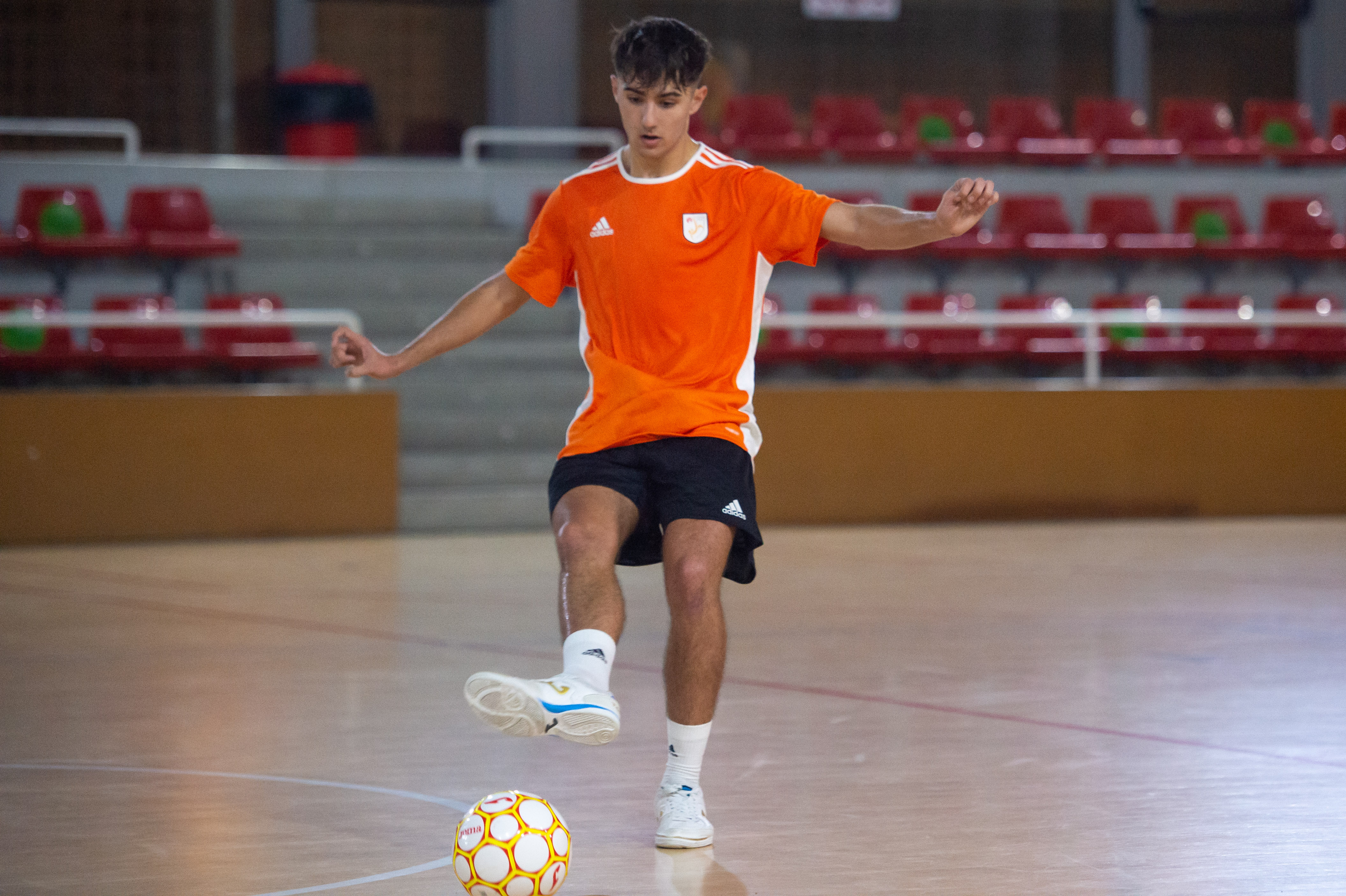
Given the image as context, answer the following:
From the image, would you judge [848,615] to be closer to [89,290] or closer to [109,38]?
[89,290]

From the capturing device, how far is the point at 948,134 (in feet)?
49.4

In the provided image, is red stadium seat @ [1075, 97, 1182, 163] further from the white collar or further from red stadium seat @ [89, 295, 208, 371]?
the white collar

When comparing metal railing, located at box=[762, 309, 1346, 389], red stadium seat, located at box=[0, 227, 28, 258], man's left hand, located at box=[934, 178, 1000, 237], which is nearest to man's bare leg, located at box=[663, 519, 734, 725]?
man's left hand, located at box=[934, 178, 1000, 237]

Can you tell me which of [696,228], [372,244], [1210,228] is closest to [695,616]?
[696,228]

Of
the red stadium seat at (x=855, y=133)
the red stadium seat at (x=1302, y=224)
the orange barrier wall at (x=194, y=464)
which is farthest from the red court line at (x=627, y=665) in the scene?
the red stadium seat at (x=1302, y=224)

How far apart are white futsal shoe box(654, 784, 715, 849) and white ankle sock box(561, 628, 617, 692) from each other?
42 centimetres

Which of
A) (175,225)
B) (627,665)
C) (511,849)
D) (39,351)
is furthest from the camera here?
(175,225)

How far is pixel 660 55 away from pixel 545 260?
612 millimetres

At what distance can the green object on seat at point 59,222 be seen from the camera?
12367mm

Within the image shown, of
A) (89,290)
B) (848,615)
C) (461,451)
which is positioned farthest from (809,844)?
(89,290)

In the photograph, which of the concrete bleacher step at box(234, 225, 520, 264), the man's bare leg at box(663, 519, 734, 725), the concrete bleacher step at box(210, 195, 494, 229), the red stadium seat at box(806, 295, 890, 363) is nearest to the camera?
the man's bare leg at box(663, 519, 734, 725)

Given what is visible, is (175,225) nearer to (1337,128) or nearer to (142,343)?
(142,343)

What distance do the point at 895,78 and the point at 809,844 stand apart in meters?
16.1

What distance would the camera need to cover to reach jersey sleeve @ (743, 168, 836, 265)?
380 cm
